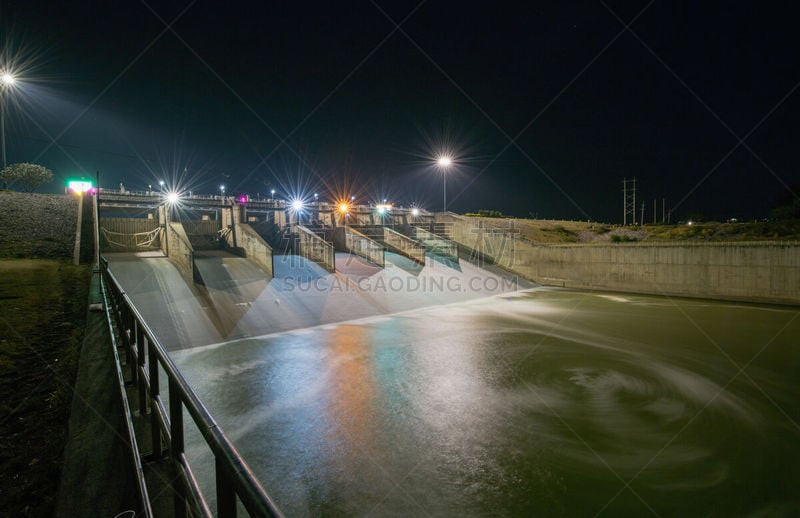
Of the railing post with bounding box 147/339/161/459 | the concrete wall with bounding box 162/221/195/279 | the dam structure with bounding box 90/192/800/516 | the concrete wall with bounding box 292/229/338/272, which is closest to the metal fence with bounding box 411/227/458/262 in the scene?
the dam structure with bounding box 90/192/800/516

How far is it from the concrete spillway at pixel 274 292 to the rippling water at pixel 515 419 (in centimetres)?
176

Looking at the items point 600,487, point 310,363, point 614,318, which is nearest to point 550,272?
point 614,318

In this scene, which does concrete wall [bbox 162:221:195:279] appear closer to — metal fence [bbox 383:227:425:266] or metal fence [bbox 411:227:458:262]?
metal fence [bbox 383:227:425:266]

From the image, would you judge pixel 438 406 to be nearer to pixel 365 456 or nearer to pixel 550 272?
pixel 365 456

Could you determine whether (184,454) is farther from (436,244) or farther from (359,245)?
(436,244)

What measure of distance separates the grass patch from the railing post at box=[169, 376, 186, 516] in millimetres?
1038

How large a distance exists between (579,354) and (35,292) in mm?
14580

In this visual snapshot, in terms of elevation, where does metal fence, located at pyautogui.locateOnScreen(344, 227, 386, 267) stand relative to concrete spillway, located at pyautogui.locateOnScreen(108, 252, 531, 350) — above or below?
above

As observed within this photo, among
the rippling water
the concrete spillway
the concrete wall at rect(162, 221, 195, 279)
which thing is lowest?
the rippling water

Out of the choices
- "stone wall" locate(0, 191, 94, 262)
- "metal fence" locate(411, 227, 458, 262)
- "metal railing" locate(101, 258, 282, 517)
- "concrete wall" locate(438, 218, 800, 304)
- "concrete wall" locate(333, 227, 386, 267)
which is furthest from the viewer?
"metal fence" locate(411, 227, 458, 262)

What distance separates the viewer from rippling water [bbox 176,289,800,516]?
522 centimetres

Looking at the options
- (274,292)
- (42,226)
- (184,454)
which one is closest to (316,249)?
(274,292)

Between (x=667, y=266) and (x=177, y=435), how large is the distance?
85.6ft

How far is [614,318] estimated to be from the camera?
17.0m
